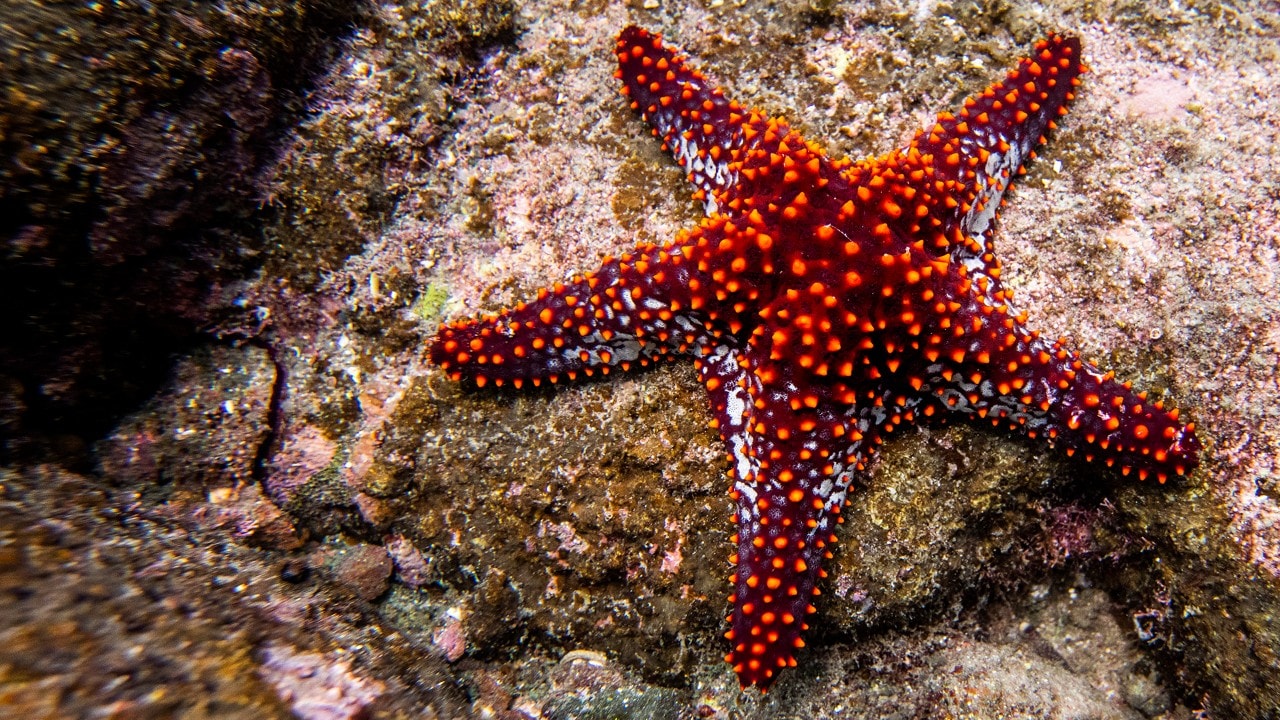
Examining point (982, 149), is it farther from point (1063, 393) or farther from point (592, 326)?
point (592, 326)

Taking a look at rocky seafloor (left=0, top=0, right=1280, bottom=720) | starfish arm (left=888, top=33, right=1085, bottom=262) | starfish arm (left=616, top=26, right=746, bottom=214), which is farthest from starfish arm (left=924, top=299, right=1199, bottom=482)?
starfish arm (left=616, top=26, right=746, bottom=214)

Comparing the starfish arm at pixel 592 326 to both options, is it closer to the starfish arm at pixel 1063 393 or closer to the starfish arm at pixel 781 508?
the starfish arm at pixel 781 508

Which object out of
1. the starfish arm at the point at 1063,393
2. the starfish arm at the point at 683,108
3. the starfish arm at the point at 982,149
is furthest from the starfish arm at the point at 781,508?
the starfish arm at the point at 683,108

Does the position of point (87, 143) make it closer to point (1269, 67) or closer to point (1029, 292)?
point (1029, 292)

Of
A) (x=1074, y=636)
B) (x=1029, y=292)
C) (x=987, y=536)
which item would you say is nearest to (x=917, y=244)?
(x=1029, y=292)

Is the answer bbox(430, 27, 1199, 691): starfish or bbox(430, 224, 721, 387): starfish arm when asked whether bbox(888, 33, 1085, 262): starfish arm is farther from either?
bbox(430, 224, 721, 387): starfish arm

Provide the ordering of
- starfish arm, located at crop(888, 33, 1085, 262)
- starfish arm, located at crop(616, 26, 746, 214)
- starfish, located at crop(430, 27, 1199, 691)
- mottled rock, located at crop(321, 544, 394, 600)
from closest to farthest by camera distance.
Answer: starfish, located at crop(430, 27, 1199, 691) → starfish arm, located at crop(888, 33, 1085, 262) → starfish arm, located at crop(616, 26, 746, 214) → mottled rock, located at crop(321, 544, 394, 600)

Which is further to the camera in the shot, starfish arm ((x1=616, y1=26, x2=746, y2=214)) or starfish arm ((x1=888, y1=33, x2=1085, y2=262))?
starfish arm ((x1=616, y1=26, x2=746, y2=214))
